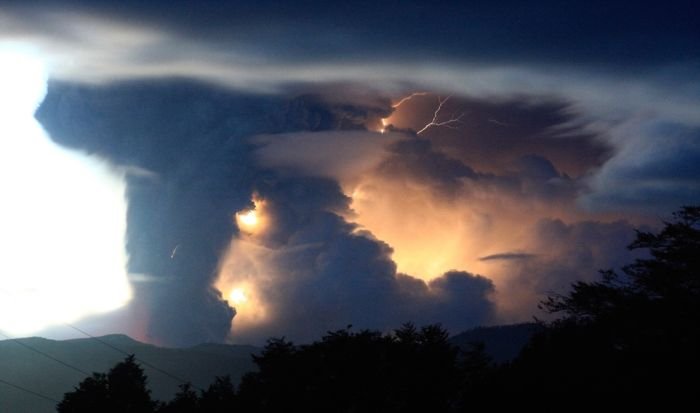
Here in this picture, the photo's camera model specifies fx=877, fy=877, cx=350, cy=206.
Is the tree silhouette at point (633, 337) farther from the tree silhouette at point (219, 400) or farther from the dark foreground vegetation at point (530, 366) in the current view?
the tree silhouette at point (219, 400)

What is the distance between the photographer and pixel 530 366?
158ft

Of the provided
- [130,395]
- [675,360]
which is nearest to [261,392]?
[130,395]

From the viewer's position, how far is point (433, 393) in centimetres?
5734

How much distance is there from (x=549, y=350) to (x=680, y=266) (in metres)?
11.0

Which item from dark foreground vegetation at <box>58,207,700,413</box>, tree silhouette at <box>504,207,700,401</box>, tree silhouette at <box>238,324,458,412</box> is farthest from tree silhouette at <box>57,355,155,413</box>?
tree silhouette at <box>504,207,700,401</box>

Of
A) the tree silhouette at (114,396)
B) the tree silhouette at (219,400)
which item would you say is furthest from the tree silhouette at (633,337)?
the tree silhouette at (114,396)

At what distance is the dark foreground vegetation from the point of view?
139 ft

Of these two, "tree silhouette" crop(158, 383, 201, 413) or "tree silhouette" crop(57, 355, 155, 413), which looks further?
"tree silhouette" crop(57, 355, 155, 413)

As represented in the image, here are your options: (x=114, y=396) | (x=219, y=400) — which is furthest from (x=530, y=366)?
(x=114, y=396)

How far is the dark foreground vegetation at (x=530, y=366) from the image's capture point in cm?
4234

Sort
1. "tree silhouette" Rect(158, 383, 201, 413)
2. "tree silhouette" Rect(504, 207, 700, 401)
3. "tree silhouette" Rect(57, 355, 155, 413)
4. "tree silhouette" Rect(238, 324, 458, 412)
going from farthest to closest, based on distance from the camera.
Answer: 1. "tree silhouette" Rect(57, 355, 155, 413)
2. "tree silhouette" Rect(158, 383, 201, 413)
3. "tree silhouette" Rect(238, 324, 458, 412)
4. "tree silhouette" Rect(504, 207, 700, 401)

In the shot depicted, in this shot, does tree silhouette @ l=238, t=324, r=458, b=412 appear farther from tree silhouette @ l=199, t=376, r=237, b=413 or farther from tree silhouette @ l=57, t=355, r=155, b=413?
tree silhouette @ l=57, t=355, r=155, b=413

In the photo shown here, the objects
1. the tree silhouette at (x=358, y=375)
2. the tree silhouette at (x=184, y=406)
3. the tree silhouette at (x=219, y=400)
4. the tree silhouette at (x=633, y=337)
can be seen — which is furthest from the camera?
the tree silhouette at (x=184, y=406)

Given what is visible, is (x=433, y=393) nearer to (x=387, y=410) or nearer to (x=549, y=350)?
(x=387, y=410)
